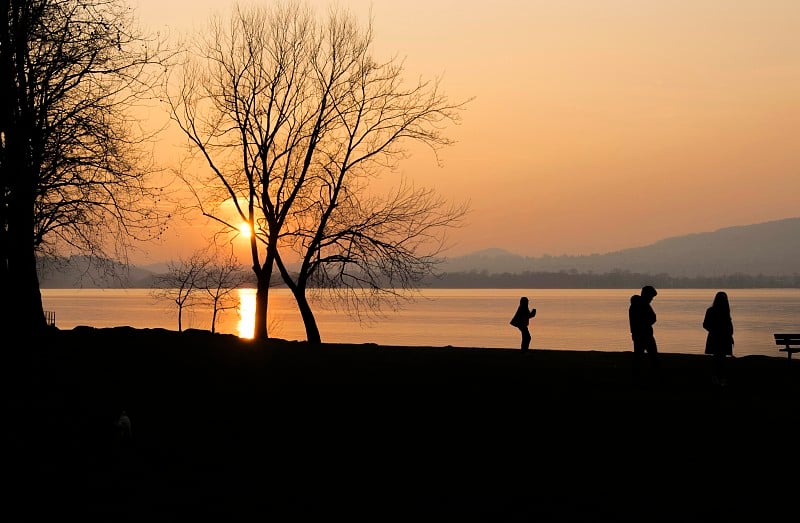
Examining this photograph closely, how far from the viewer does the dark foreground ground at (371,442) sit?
34.8 ft

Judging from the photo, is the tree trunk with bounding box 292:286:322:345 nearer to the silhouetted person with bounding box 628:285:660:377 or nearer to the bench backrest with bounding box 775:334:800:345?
the silhouetted person with bounding box 628:285:660:377

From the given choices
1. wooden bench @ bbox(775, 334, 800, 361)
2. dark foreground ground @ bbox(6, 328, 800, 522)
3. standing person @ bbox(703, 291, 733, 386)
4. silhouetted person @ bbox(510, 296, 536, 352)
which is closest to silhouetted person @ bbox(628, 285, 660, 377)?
dark foreground ground @ bbox(6, 328, 800, 522)

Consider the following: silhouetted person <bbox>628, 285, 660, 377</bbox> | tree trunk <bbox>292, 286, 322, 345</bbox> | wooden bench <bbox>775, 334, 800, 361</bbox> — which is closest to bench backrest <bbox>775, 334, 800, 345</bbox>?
wooden bench <bbox>775, 334, 800, 361</bbox>

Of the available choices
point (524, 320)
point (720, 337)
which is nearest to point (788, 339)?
point (720, 337)

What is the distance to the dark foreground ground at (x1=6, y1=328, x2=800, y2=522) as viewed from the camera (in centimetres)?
1061

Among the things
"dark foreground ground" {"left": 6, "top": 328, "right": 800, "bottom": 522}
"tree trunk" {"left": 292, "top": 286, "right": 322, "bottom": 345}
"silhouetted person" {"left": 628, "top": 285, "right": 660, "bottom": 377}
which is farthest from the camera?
"tree trunk" {"left": 292, "top": 286, "right": 322, "bottom": 345}

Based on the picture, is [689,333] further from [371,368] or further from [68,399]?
[68,399]

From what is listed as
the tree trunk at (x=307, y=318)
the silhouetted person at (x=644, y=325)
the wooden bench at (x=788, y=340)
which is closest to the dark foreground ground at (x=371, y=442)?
the silhouetted person at (x=644, y=325)

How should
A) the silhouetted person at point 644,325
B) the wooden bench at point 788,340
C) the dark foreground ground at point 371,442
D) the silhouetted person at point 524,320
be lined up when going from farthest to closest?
the silhouetted person at point 524,320 → the wooden bench at point 788,340 → the silhouetted person at point 644,325 → the dark foreground ground at point 371,442

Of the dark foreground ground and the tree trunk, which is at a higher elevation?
the tree trunk

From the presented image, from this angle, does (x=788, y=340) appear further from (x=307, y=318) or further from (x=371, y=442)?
(x=307, y=318)

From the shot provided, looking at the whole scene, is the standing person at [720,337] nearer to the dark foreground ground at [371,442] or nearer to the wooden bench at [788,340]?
the dark foreground ground at [371,442]

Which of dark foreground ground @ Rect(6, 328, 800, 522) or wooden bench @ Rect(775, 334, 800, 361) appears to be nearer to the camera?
dark foreground ground @ Rect(6, 328, 800, 522)

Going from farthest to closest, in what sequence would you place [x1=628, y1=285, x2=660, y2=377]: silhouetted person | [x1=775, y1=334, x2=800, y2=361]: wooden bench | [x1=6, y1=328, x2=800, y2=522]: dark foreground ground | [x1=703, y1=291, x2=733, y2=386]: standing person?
[x1=775, y1=334, x2=800, y2=361]: wooden bench → [x1=628, y1=285, x2=660, y2=377]: silhouetted person → [x1=703, y1=291, x2=733, y2=386]: standing person → [x1=6, y1=328, x2=800, y2=522]: dark foreground ground
